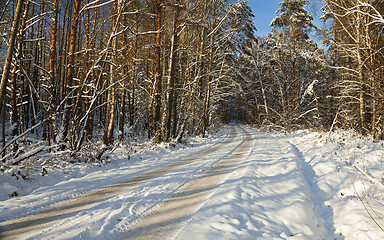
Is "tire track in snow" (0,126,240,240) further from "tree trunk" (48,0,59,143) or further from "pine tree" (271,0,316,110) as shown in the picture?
"pine tree" (271,0,316,110)

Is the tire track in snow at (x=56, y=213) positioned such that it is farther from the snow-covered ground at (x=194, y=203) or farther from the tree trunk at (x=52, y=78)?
the tree trunk at (x=52, y=78)

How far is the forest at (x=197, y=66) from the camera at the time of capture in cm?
984

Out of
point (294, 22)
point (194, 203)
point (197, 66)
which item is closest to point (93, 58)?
point (194, 203)

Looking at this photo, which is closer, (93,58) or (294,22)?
(93,58)

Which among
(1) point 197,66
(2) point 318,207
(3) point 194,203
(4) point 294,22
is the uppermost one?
(4) point 294,22

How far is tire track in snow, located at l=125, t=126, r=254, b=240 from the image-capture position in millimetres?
2947

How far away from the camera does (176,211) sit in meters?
3.65

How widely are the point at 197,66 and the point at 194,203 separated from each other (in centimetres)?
1526

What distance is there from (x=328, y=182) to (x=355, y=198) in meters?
1.10

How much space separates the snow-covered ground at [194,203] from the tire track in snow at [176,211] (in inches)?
0.7

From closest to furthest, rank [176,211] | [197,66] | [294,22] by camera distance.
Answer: [176,211]
[197,66]
[294,22]

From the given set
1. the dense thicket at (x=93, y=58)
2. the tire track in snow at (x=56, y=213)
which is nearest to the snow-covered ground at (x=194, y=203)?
the tire track in snow at (x=56, y=213)

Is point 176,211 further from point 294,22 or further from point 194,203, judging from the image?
point 294,22

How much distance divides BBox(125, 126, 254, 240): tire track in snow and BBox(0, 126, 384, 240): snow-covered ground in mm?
17
